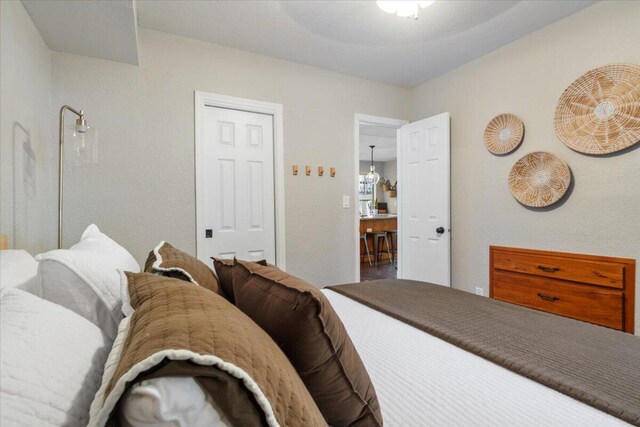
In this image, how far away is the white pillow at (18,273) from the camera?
87cm

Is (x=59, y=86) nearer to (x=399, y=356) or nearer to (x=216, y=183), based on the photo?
(x=216, y=183)

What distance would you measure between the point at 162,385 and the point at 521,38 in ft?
11.9

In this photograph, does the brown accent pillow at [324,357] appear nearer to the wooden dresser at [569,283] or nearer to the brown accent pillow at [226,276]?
the brown accent pillow at [226,276]

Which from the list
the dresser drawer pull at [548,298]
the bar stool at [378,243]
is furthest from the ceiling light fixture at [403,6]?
the bar stool at [378,243]

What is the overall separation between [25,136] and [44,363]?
2024mm

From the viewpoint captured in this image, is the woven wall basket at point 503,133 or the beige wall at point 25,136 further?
the woven wall basket at point 503,133

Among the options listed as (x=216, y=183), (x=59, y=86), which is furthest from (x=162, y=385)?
(x=59, y=86)

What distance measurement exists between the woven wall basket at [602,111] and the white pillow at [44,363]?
3.13m

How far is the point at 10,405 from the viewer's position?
0.38 m

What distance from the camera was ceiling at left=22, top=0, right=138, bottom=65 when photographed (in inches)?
71.3

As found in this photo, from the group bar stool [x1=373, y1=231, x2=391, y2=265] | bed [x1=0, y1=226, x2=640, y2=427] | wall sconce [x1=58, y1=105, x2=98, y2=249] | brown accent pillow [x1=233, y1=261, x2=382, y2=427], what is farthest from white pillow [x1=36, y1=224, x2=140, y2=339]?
bar stool [x1=373, y1=231, x2=391, y2=265]

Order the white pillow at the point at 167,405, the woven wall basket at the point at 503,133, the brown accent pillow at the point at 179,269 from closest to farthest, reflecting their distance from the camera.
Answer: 1. the white pillow at the point at 167,405
2. the brown accent pillow at the point at 179,269
3. the woven wall basket at the point at 503,133

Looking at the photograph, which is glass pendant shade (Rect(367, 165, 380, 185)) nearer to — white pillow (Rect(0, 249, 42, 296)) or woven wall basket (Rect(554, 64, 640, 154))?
woven wall basket (Rect(554, 64, 640, 154))

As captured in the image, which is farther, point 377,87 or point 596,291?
point 377,87
